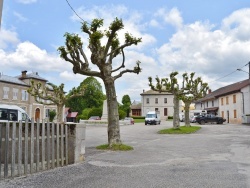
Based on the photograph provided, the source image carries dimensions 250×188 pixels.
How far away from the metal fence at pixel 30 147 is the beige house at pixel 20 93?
49.6m

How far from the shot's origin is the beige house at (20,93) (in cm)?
5562

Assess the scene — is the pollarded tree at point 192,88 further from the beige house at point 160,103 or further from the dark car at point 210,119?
the beige house at point 160,103

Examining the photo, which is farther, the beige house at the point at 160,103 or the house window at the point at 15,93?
the beige house at the point at 160,103

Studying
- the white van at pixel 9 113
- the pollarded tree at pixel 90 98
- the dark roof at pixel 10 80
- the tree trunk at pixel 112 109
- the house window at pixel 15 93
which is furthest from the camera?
the pollarded tree at pixel 90 98

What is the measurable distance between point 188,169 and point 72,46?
7971 millimetres

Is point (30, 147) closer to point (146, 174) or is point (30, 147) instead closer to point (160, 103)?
point (146, 174)

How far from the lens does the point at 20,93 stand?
194 ft

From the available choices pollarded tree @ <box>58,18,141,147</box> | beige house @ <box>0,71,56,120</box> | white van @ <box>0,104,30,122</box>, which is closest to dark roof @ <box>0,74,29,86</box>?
beige house @ <box>0,71,56,120</box>

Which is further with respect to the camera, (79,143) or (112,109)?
(112,109)

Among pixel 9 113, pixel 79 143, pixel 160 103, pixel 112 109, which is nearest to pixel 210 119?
pixel 160 103

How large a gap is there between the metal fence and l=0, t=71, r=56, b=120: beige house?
163ft

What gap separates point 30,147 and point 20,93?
54.6m

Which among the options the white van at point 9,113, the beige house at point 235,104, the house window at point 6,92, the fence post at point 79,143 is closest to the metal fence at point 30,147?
the fence post at point 79,143

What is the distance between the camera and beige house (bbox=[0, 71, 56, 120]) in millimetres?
55625
